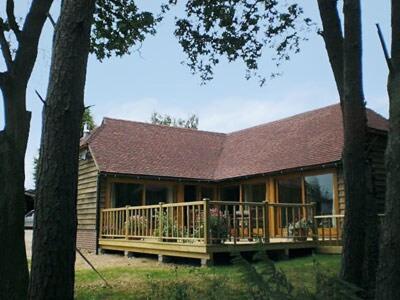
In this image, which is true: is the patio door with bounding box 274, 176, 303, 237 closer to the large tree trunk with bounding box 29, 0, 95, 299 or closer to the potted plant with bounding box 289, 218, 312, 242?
the potted plant with bounding box 289, 218, 312, 242

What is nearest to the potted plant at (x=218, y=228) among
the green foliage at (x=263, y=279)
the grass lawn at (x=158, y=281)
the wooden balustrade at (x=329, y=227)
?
the grass lawn at (x=158, y=281)

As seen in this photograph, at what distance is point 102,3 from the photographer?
32.8 ft

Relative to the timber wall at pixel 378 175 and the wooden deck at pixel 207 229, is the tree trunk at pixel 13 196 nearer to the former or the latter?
the wooden deck at pixel 207 229

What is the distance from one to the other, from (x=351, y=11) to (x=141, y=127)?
17.3 metres

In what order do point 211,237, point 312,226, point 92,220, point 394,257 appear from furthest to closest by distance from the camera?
point 92,220 < point 312,226 < point 211,237 < point 394,257

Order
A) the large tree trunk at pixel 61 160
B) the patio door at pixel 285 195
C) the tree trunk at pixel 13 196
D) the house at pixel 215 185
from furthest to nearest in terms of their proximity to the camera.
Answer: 1. the patio door at pixel 285 195
2. the house at pixel 215 185
3. the tree trunk at pixel 13 196
4. the large tree trunk at pixel 61 160

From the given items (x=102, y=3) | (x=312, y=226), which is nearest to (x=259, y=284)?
(x=102, y=3)

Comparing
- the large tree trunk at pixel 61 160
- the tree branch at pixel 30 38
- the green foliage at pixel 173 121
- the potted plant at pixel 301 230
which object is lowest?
the potted plant at pixel 301 230

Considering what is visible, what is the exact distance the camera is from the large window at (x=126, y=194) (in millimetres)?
19156

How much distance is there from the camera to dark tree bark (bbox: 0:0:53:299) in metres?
5.05

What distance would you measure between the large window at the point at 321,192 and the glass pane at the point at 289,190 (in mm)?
469

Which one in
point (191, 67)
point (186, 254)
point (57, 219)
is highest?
A: point (191, 67)

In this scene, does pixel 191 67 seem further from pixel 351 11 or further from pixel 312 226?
pixel 312 226

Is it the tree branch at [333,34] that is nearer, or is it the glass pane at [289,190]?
the tree branch at [333,34]
